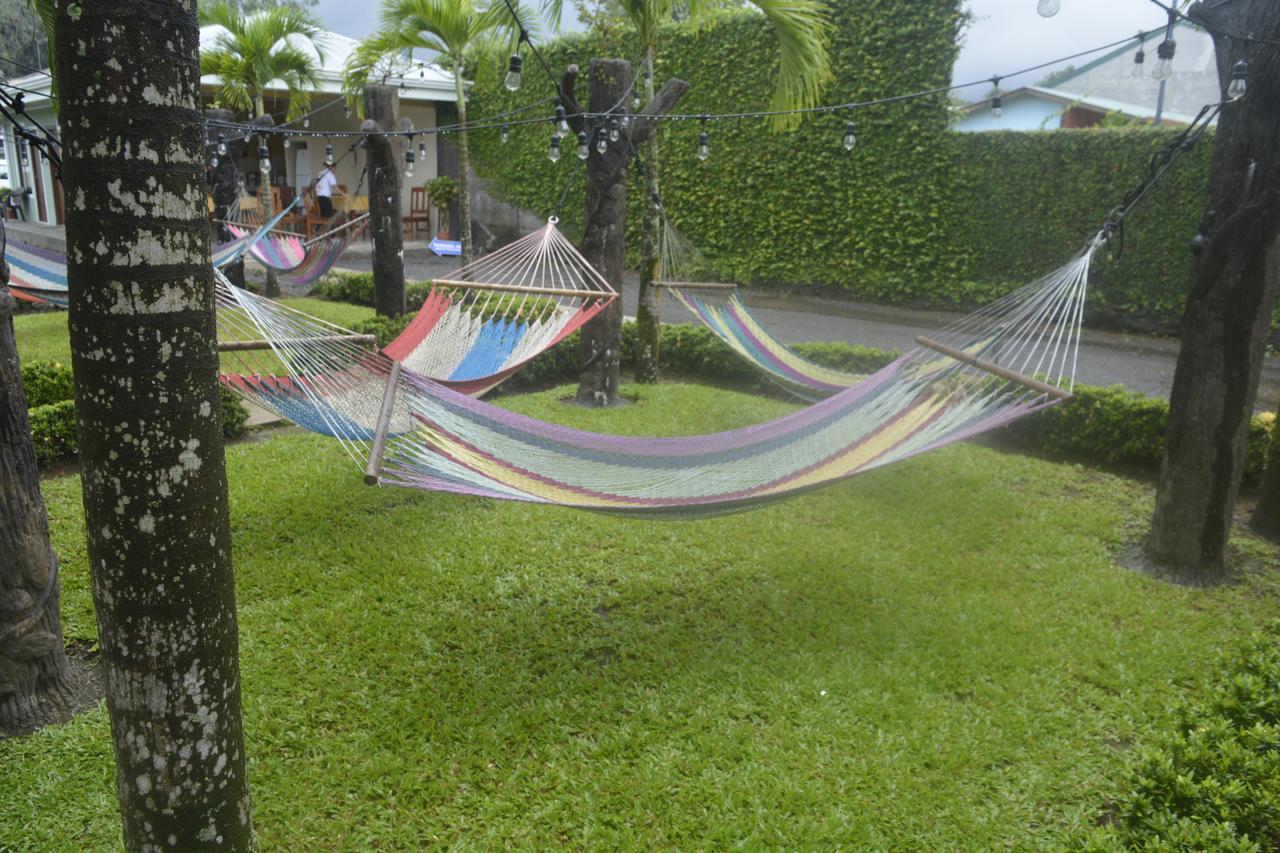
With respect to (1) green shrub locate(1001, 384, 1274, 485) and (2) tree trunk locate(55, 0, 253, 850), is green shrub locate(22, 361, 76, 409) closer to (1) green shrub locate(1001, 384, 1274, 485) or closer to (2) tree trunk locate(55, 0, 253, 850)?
(2) tree trunk locate(55, 0, 253, 850)

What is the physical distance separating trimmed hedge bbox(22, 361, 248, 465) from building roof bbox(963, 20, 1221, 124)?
26.0ft

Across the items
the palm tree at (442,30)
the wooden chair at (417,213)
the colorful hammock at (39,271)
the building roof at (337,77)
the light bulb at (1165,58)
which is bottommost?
the colorful hammock at (39,271)

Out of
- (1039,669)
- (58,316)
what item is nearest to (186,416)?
(1039,669)

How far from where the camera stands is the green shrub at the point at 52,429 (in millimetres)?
3695

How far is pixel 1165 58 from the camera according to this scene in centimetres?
274

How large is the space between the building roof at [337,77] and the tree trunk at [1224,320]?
8694 millimetres

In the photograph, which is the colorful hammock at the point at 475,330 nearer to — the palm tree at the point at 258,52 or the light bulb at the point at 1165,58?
the light bulb at the point at 1165,58

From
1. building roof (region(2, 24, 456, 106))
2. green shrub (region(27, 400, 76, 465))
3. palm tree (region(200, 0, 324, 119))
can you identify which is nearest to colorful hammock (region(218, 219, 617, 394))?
green shrub (region(27, 400, 76, 465))

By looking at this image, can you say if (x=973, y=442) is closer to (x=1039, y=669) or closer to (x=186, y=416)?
(x=1039, y=669)

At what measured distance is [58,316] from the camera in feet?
22.8

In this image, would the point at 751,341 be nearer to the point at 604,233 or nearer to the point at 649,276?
the point at 604,233

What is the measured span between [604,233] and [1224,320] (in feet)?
10.1

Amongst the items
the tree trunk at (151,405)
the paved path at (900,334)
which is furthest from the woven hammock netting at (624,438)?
the paved path at (900,334)

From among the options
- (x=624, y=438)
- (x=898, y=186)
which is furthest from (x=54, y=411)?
(x=898, y=186)
